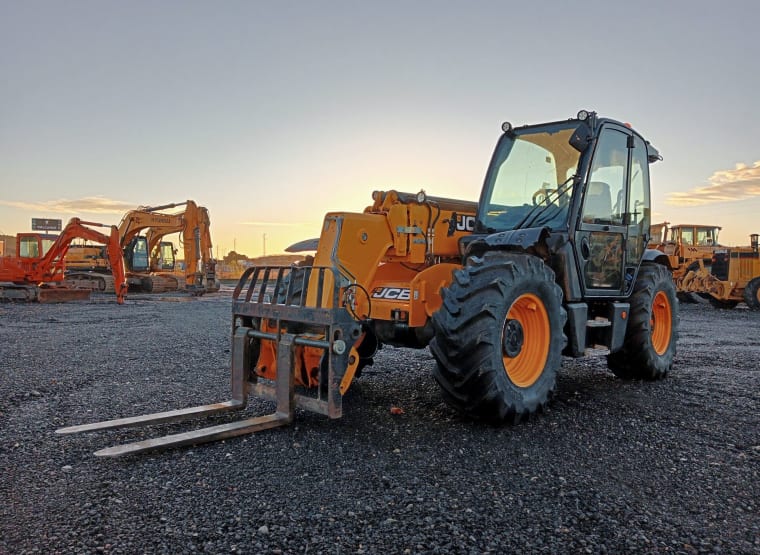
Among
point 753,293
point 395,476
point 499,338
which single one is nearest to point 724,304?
point 753,293

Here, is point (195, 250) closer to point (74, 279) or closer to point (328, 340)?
point (74, 279)

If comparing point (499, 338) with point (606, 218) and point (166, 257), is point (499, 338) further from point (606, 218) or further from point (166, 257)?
point (166, 257)

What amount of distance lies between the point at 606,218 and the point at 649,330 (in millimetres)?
1419

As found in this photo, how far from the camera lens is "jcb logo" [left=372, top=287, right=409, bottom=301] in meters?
5.02

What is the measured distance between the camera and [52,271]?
20.4 m

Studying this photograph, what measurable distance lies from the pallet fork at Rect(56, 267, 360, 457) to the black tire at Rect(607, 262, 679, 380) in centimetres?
363

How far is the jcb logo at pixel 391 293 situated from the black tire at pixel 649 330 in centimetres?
293

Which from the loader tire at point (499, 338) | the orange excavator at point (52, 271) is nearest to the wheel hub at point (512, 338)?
the loader tire at point (499, 338)

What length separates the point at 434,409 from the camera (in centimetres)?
512

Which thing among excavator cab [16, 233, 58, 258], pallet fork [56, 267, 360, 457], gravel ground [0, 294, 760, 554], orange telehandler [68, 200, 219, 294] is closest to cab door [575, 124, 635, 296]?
gravel ground [0, 294, 760, 554]

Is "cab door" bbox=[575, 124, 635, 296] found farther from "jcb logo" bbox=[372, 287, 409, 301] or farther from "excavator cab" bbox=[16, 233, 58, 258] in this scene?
"excavator cab" bbox=[16, 233, 58, 258]

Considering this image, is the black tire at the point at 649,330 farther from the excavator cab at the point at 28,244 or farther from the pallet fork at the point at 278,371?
the excavator cab at the point at 28,244

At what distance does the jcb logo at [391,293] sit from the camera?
16.5 feet

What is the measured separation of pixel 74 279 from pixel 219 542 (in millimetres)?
25479
